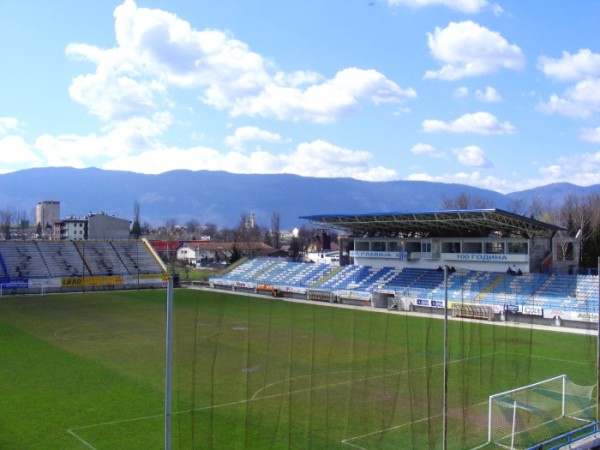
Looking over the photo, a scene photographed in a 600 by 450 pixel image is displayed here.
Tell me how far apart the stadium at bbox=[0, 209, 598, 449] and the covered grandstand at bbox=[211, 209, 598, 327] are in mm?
153

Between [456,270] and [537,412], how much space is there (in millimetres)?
30037

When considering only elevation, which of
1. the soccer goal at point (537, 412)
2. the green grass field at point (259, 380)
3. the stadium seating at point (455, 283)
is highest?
the stadium seating at point (455, 283)

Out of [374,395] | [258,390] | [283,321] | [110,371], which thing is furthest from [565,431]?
[283,321]

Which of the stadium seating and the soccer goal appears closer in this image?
the soccer goal

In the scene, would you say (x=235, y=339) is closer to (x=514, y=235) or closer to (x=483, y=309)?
(x=483, y=309)

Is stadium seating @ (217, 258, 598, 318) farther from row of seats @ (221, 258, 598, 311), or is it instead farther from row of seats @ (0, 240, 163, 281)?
row of seats @ (0, 240, 163, 281)

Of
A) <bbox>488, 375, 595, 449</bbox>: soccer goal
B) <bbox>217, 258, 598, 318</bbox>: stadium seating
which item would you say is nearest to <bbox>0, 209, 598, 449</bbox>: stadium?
<bbox>488, 375, 595, 449</bbox>: soccer goal

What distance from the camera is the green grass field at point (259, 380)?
14.9 m

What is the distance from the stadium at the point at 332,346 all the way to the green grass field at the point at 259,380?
9 centimetres

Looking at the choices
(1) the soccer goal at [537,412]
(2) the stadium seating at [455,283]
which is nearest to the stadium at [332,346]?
(1) the soccer goal at [537,412]

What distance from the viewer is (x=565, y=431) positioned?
15383 millimetres

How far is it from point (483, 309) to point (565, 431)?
22959 mm

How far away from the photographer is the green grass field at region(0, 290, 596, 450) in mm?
14891

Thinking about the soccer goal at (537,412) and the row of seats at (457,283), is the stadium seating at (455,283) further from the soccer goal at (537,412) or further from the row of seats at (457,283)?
the soccer goal at (537,412)
